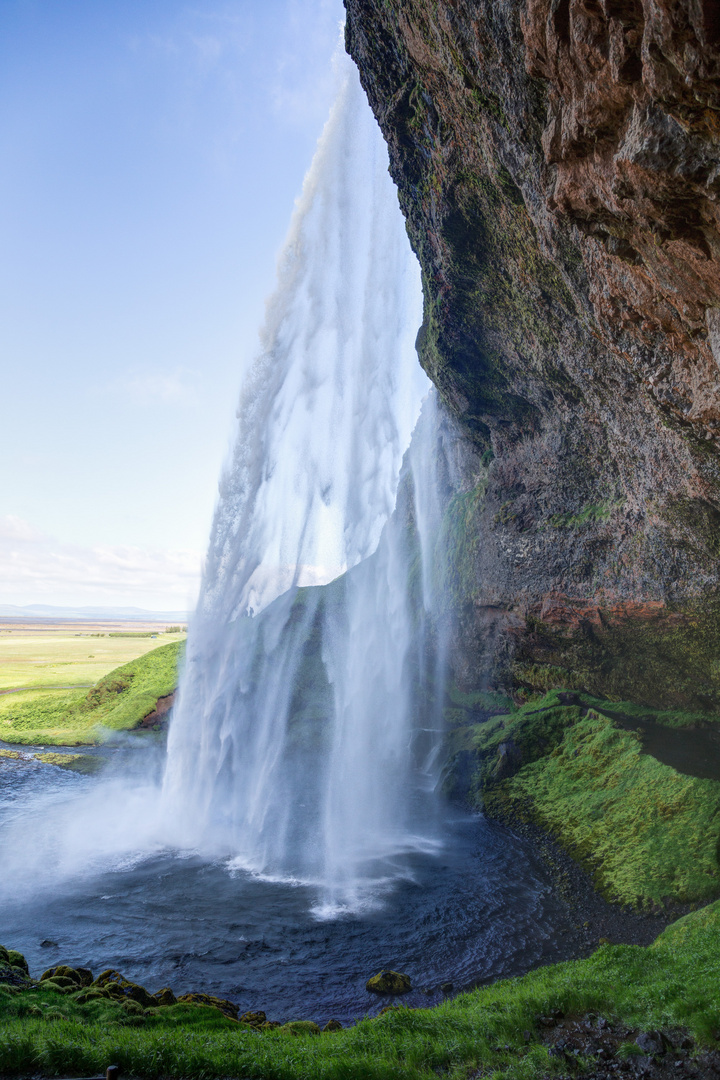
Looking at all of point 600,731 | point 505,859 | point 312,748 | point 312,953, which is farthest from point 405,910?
point 312,748

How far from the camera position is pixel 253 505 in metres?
28.1

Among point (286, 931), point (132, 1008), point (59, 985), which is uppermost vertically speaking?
point (132, 1008)

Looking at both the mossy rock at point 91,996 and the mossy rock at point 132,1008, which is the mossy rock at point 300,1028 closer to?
the mossy rock at point 132,1008

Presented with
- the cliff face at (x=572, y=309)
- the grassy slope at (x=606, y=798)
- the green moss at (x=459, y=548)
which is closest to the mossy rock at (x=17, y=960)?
the grassy slope at (x=606, y=798)

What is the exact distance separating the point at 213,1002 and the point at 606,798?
15.4 m

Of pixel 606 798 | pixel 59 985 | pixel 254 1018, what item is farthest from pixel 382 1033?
pixel 606 798

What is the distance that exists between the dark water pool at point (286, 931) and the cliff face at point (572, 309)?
411 inches

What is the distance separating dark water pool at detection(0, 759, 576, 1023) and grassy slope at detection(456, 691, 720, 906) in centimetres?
244

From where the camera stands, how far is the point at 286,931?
14766 millimetres

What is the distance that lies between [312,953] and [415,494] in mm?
33136

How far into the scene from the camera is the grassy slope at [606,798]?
1590cm

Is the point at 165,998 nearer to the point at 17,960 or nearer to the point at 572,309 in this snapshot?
the point at 17,960

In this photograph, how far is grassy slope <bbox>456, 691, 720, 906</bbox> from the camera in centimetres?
1590

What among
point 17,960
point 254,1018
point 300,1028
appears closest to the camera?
point 300,1028
